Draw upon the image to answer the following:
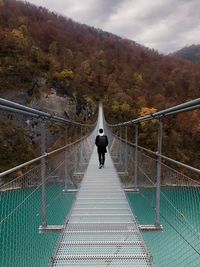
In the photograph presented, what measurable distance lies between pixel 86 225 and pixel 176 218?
3.05 feet

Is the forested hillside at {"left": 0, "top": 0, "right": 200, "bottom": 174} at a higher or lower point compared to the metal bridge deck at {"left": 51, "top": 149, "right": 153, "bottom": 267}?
higher

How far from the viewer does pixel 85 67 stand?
43.6m

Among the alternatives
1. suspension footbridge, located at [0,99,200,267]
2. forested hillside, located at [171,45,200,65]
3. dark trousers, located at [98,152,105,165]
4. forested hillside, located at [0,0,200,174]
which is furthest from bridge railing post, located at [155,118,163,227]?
forested hillside, located at [171,45,200,65]

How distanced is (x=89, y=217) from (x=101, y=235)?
47 cm

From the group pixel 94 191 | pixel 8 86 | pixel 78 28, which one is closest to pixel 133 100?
pixel 8 86

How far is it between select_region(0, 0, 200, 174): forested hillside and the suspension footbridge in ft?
72.9

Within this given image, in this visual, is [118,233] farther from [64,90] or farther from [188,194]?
[64,90]

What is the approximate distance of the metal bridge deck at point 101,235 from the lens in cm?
212

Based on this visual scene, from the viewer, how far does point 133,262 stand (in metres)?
2.08

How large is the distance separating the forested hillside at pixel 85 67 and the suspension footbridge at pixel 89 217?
2221 cm

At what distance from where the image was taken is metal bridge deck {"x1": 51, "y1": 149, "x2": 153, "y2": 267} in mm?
2117

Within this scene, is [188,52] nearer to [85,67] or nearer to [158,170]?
[85,67]

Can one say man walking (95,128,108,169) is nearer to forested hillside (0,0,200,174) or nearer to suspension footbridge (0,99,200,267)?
suspension footbridge (0,99,200,267)

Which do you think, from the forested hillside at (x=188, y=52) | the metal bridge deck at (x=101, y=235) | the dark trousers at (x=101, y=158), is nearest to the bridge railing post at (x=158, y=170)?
the metal bridge deck at (x=101, y=235)
